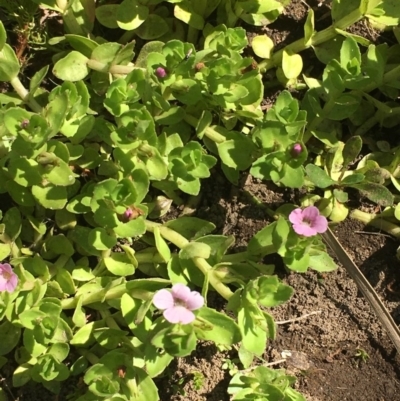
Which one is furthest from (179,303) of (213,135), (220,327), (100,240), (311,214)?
(213,135)

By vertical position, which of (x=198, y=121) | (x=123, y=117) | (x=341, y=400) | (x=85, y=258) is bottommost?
(x=341, y=400)

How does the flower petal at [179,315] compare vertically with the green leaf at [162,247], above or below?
above

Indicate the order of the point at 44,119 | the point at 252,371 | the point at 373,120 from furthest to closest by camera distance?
1. the point at 373,120
2. the point at 252,371
3. the point at 44,119

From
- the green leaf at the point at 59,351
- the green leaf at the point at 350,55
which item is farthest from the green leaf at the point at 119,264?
the green leaf at the point at 350,55

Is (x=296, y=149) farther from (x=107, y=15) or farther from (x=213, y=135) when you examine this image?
(x=107, y=15)

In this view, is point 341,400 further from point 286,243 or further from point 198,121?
point 198,121

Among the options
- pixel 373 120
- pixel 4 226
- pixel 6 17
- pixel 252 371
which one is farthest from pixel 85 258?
pixel 373 120

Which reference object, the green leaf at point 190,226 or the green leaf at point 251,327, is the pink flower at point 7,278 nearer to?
the green leaf at point 190,226
